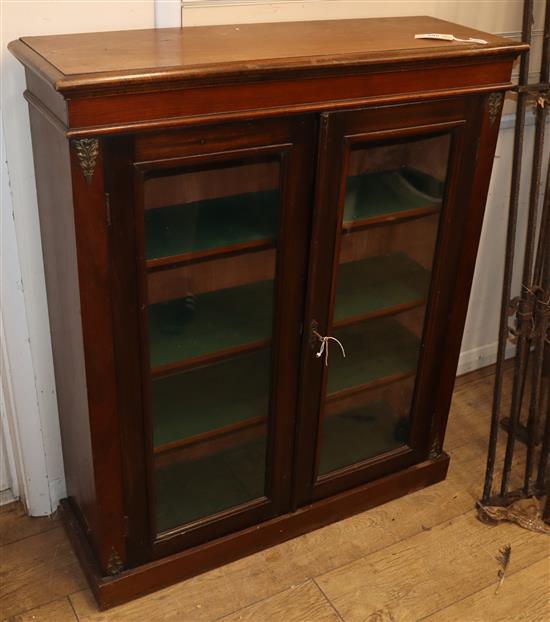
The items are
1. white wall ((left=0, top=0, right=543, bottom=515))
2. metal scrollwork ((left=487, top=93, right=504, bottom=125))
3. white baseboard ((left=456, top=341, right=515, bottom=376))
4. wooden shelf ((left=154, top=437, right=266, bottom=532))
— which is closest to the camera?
white wall ((left=0, top=0, right=543, bottom=515))

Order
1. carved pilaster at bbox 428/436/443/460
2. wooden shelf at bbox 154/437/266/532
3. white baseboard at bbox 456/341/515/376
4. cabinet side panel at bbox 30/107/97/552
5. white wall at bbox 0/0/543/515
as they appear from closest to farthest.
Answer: cabinet side panel at bbox 30/107/97/552 → white wall at bbox 0/0/543/515 → wooden shelf at bbox 154/437/266/532 → carved pilaster at bbox 428/436/443/460 → white baseboard at bbox 456/341/515/376

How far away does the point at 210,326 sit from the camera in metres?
1.46

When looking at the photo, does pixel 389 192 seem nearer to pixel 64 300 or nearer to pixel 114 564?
pixel 64 300

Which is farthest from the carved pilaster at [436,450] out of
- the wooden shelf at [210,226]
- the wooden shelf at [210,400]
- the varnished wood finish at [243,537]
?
the wooden shelf at [210,226]

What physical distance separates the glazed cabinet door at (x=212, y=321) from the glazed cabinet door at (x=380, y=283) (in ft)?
0.17

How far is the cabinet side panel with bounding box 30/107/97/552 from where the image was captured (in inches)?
48.1

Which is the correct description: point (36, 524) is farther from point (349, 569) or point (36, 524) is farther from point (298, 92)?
point (298, 92)

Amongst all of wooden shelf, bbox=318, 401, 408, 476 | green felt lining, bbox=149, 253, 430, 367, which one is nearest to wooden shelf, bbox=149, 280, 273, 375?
green felt lining, bbox=149, 253, 430, 367

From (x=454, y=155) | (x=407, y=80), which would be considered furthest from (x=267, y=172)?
(x=454, y=155)

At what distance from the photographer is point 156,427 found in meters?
1.47

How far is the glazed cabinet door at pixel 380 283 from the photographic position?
1.38m

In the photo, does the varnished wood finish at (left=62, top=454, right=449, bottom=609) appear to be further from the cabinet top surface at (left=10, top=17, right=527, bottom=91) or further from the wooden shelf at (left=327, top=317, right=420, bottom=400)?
the cabinet top surface at (left=10, top=17, right=527, bottom=91)

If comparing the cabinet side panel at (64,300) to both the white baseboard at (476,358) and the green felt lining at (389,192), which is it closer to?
the green felt lining at (389,192)

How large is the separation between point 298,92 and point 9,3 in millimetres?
523
